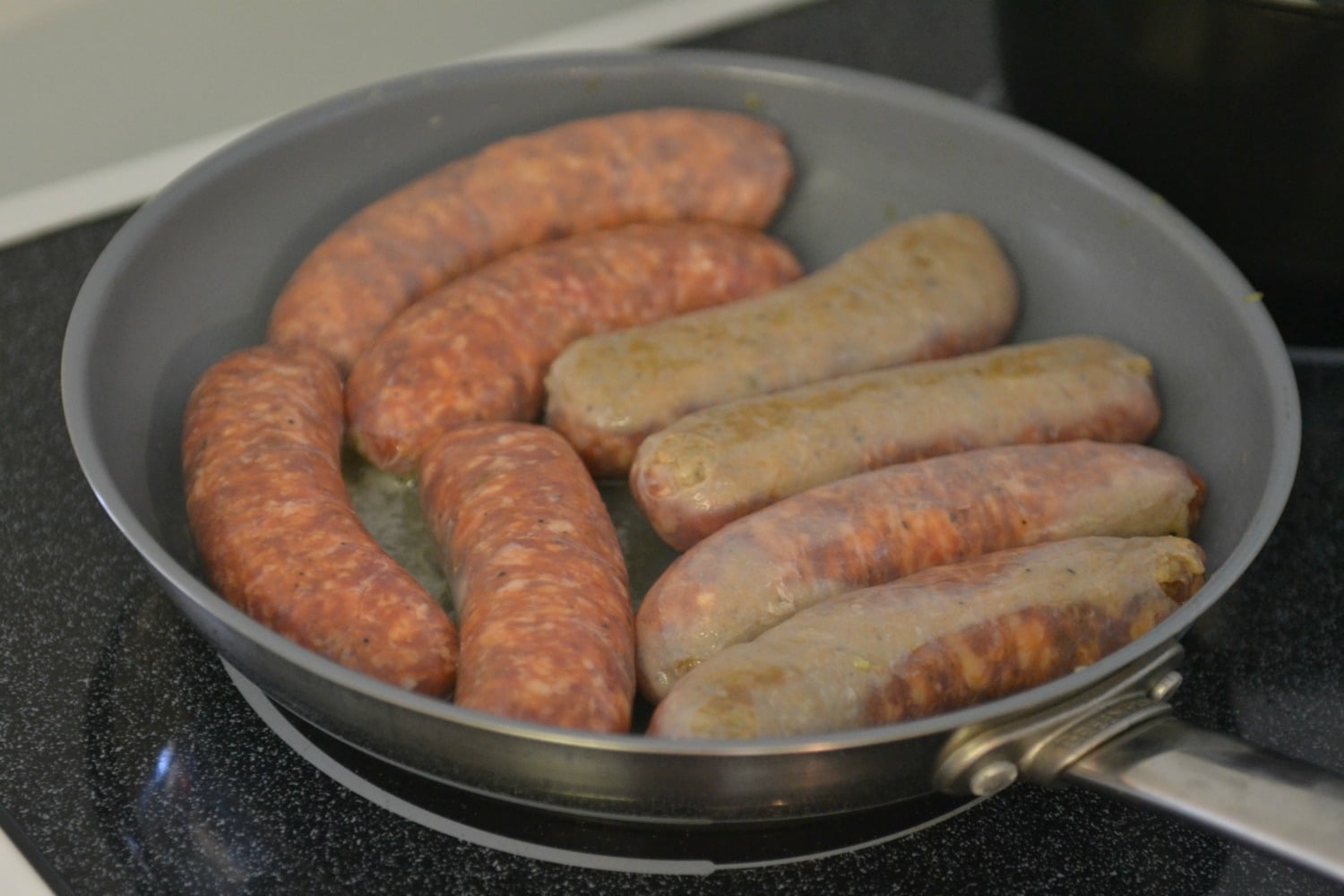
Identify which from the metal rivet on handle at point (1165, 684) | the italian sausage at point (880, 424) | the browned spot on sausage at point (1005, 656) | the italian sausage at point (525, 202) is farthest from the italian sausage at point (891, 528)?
the italian sausage at point (525, 202)

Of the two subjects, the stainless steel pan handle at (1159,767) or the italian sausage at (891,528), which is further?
the italian sausage at (891,528)

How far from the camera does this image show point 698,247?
187 centimetres

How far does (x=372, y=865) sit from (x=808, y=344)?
30.7 inches

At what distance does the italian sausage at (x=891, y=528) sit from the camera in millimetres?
1407

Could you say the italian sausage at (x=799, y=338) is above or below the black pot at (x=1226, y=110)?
below

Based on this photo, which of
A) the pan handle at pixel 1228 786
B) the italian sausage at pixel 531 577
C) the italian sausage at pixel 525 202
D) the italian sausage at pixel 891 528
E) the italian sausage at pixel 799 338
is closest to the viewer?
the pan handle at pixel 1228 786

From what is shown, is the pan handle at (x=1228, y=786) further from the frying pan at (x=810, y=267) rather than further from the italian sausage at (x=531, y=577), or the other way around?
the italian sausage at (x=531, y=577)

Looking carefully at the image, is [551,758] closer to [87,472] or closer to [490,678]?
[490,678]

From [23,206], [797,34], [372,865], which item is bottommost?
[372,865]

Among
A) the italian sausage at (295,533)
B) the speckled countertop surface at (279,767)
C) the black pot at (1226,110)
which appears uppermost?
the black pot at (1226,110)

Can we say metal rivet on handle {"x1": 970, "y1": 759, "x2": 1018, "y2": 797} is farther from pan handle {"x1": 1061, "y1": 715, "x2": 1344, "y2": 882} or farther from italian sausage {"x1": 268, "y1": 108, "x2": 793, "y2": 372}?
italian sausage {"x1": 268, "y1": 108, "x2": 793, "y2": 372}

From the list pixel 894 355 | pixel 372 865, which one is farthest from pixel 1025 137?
pixel 372 865

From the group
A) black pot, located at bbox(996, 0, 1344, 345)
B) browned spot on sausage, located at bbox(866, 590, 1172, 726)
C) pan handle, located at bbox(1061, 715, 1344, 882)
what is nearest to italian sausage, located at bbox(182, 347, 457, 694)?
browned spot on sausage, located at bbox(866, 590, 1172, 726)

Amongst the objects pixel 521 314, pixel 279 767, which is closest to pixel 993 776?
pixel 279 767
